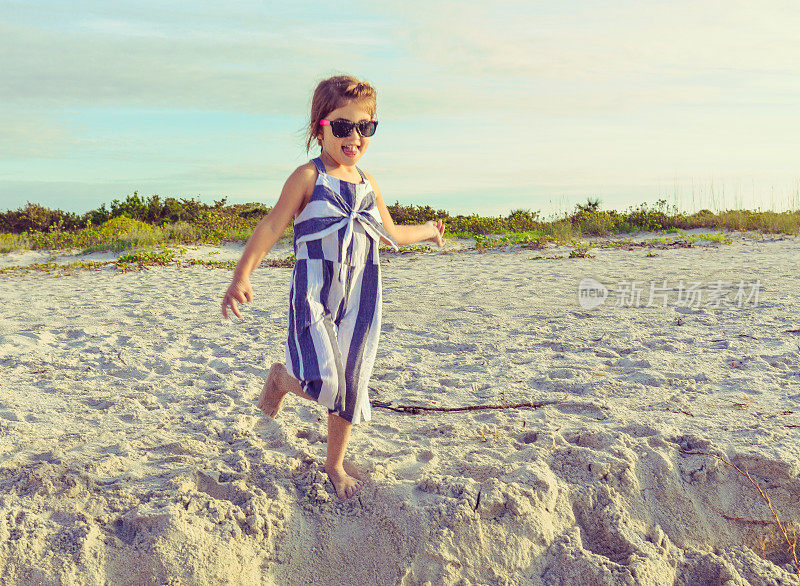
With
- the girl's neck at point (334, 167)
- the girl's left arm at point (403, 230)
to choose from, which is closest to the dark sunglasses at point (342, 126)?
the girl's neck at point (334, 167)

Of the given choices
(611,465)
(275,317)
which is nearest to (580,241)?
(275,317)

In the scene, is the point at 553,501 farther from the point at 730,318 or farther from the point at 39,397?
the point at 730,318

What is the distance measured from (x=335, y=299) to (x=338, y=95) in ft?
2.96

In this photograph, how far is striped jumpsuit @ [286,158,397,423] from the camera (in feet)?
8.66

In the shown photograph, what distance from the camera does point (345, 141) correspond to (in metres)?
2.79

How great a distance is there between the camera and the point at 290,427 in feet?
11.8

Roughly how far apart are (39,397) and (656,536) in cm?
384

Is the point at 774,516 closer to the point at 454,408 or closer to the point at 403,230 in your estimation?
the point at 454,408

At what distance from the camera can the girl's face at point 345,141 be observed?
109 inches

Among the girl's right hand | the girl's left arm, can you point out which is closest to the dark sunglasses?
the girl's left arm

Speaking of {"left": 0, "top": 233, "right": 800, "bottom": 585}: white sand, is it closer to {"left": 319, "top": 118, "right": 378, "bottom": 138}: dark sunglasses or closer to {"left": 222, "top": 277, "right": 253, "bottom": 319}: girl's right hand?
{"left": 222, "top": 277, "right": 253, "bottom": 319}: girl's right hand

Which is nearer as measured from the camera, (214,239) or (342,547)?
(342,547)

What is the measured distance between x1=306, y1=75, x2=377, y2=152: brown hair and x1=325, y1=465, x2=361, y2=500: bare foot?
158 cm

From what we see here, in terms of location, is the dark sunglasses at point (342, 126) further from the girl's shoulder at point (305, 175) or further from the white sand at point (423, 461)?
the white sand at point (423, 461)
